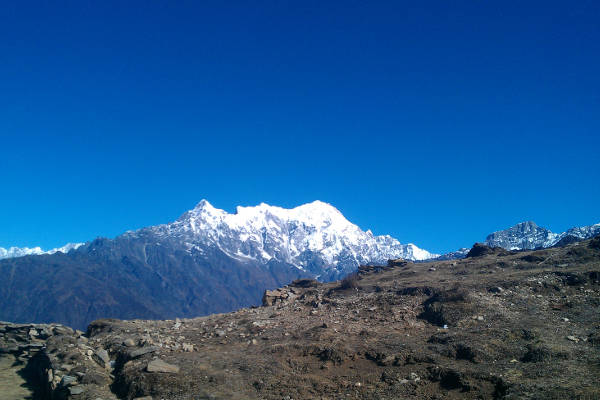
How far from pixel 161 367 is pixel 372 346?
11587mm

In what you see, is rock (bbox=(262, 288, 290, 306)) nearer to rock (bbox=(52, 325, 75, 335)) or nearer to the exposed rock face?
rock (bbox=(52, 325, 75, 335))

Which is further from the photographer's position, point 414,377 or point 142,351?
point 142,351

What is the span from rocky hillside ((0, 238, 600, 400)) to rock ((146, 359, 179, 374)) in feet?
0.20

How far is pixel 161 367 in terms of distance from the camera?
20.9 metres

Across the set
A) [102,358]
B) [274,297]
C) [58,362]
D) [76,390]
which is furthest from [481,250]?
[58,362]

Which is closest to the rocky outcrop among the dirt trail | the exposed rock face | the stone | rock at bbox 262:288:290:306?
the dirt trail

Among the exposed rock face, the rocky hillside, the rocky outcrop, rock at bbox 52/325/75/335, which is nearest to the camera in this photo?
the rocky hillside

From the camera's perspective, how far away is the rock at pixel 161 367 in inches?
814

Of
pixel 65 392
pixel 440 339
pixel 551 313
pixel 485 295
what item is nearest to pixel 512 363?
pixel 440 339

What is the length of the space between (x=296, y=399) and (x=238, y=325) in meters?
15.0

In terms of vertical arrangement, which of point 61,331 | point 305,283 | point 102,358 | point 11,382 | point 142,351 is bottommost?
→ point 11,382

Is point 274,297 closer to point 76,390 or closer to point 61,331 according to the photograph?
point 61,331

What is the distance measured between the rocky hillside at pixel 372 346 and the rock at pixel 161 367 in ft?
0.20

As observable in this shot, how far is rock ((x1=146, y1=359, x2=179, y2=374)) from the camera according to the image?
2067 cm
